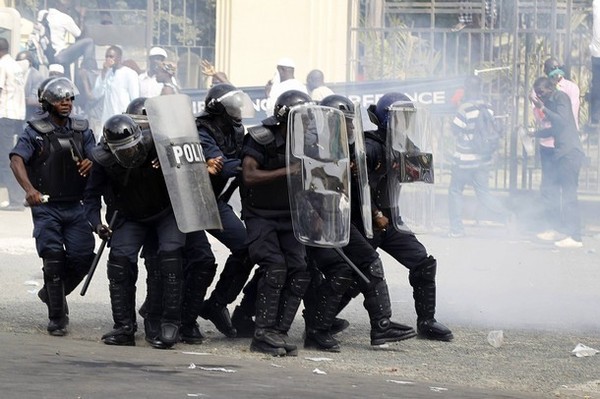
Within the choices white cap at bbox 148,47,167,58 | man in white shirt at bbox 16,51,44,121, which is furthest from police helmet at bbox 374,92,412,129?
man in white shirt at bbox 16,51,44,121

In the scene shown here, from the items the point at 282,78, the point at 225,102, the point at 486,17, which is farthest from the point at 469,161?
the point at 225,102

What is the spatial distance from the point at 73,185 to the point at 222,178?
947 millimetres

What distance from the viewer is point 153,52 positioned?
17.0 metres

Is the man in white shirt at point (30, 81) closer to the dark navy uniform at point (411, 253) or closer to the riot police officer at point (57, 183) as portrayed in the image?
the riot police officer at point (57, 183)

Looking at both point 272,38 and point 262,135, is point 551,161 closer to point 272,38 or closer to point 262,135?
point 272,38

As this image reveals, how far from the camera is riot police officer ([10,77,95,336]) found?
8.73 metres

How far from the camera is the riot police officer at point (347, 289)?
850 centimetres

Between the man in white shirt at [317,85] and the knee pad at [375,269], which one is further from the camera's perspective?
the man in white shirt at [317,85]

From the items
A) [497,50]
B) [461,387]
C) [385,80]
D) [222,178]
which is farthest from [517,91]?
[461,387]

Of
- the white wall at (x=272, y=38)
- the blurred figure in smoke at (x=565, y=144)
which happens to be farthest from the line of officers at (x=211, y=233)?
the white wall at (x=272, y=38)

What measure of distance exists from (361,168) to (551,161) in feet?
21.7

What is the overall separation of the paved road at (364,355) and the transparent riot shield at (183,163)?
756mm

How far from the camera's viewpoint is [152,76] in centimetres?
1700

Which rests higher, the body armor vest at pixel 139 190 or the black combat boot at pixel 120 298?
the body armor vest at pixel 139 190
